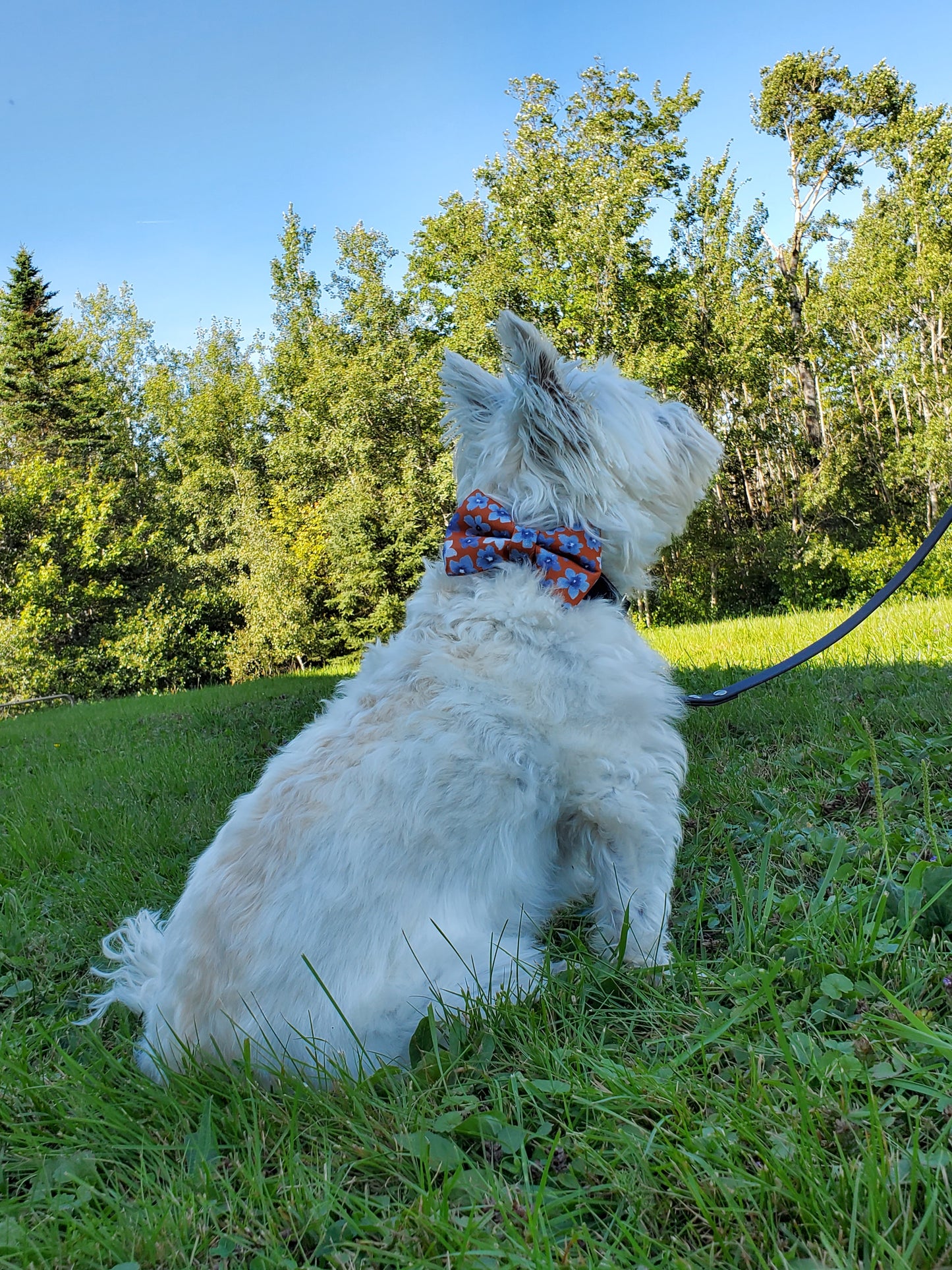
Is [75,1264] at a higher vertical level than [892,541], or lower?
lower

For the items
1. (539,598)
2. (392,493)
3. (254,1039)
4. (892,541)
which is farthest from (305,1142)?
(392,493)

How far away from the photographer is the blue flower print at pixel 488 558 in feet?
8.82

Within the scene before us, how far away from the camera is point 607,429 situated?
2889mm

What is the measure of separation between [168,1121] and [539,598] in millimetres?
1722

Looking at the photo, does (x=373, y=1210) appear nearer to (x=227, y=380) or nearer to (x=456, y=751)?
(x=456, y=751)

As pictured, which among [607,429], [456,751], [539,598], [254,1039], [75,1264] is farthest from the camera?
[607,429]

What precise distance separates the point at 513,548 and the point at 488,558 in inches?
3.6

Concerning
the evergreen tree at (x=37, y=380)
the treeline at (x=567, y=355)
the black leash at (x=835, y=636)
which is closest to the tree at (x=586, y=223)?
the treeline at (x=567, y=355)

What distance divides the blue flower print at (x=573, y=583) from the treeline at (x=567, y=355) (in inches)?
886

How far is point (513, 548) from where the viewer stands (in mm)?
2695

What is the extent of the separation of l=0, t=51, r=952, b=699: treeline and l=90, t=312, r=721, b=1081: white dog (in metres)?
22.3

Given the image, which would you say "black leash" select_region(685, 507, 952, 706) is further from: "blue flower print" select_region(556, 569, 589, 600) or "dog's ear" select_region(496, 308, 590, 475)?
"dog's ear" select_region(496, 308, 590, 475)

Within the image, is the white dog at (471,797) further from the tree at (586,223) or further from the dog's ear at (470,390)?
the tree at (586,223)

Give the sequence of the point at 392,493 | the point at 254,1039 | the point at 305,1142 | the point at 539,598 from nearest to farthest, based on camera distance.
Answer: the point at 305,1142 → the point at 254,1039 → the point at 539,598 → the point at 392,493
